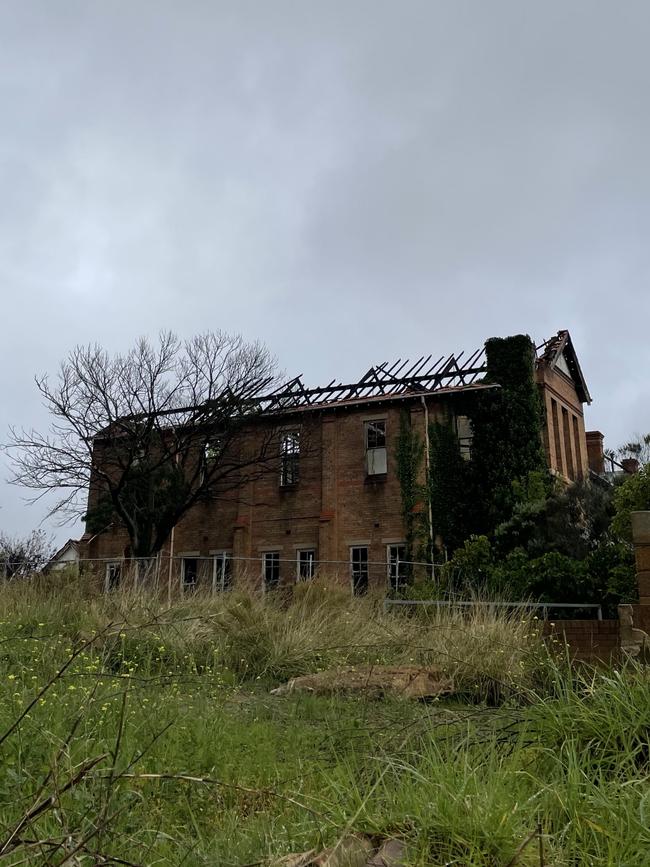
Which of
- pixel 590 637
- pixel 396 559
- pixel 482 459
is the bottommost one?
pixel 590 637

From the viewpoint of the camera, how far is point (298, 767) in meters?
4.97

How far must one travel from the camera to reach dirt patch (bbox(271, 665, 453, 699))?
803cm

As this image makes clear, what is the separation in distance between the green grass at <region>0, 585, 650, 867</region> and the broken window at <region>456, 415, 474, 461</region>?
719 inches

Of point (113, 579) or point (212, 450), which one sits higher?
point (212, 450)

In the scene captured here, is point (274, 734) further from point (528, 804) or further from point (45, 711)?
point (528, 804)

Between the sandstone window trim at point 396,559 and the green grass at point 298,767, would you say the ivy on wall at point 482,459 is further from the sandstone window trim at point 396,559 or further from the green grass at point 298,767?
the green grass at point 298,767

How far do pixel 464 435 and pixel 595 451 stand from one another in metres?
10.5

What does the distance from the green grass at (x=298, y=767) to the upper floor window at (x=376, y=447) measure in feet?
62.2

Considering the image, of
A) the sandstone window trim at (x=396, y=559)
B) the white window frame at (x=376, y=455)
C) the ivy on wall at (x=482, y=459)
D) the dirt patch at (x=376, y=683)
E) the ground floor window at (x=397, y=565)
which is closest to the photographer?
the dirt patch at (x=376, y=683)

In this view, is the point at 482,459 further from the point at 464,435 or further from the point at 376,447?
the point at 376,447

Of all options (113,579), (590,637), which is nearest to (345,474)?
(113,579)

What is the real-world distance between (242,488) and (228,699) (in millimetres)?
23473

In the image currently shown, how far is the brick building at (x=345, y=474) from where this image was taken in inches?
1091

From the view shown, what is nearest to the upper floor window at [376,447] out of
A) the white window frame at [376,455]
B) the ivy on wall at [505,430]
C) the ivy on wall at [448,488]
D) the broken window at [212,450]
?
the white window frame at [376,455]
